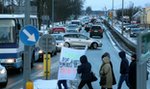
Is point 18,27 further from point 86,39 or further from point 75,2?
point 75,2

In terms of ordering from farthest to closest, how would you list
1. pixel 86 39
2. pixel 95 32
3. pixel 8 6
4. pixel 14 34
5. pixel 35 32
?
pixel 8 6, pixel 95 32, pixel 86 39, pixel 14 34, pixel 35 32

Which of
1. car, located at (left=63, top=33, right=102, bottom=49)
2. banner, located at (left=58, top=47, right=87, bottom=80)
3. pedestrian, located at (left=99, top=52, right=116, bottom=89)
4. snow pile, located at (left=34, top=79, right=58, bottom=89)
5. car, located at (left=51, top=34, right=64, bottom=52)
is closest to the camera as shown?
pedestrian, located at (left=99, top=52, right=116, bottom=89)

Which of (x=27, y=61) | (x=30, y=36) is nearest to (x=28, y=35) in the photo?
(x=30, y=36)

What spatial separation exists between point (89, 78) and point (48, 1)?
3228 inches

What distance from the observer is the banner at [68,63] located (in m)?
16.1

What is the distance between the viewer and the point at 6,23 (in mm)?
24484

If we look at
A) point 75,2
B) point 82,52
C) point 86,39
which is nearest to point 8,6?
point 86,39

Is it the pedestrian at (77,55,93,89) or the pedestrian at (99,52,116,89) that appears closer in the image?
the pedestrian at (99,52,116,89)

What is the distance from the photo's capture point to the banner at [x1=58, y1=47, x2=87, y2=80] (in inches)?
634

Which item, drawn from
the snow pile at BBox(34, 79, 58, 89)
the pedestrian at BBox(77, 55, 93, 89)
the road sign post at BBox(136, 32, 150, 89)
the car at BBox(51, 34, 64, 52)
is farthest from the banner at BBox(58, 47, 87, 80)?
the car at BBox(51, 34, 64, 52)

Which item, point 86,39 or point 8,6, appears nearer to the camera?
point 86,39

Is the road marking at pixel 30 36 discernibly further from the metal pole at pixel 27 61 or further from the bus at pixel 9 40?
the bus at pixel 9 40

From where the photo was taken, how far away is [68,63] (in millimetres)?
16266

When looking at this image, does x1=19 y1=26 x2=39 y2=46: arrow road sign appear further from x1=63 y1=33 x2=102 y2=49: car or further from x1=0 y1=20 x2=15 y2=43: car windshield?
x1=63 y1=33 x2=102 y2=49: car
